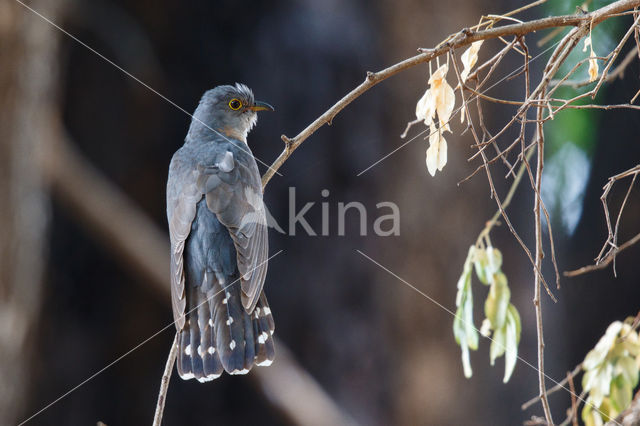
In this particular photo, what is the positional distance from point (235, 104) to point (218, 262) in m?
1.06

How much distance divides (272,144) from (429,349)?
6.27 feet

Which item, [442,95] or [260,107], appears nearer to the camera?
[442,95]

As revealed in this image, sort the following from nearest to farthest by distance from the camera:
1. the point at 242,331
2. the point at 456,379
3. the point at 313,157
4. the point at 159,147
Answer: the point at 242,331, the point at 456,379, the point at 313,157, the point at 159,147

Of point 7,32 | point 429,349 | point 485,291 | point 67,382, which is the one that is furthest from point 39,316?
point 485,291

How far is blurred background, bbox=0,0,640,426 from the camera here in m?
3.79

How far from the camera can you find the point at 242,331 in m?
2.38

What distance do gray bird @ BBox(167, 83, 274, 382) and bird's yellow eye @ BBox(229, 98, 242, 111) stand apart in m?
0.28

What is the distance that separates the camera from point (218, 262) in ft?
8.32

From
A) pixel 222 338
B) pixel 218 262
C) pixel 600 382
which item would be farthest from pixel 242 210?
pixel 600 382

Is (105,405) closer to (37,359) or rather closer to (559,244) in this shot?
(37,359)

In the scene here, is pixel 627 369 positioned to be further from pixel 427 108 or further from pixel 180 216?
pixel 180 216

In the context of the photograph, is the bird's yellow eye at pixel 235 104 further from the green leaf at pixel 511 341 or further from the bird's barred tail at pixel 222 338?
the green leaf at pixel 511 341

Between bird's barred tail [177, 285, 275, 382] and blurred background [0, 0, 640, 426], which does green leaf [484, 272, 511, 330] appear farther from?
blurred background [0, 0, 640, 426]

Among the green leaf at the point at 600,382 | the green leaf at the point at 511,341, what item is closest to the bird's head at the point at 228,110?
the green leaf at the point at 511,341
